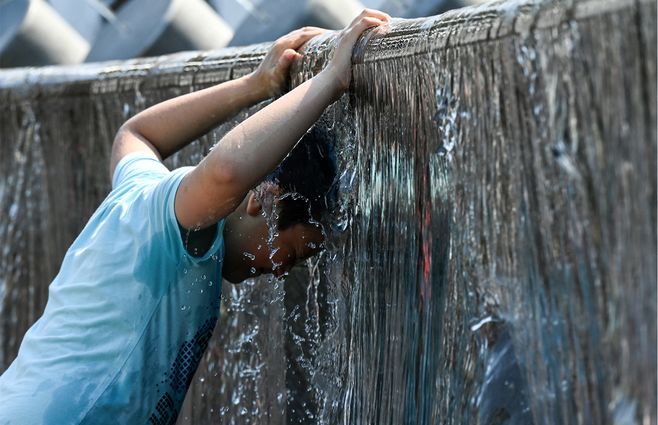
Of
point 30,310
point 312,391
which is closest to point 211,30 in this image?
point 30,310

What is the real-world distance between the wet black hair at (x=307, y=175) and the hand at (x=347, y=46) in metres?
0.17

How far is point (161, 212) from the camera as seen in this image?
104 inches

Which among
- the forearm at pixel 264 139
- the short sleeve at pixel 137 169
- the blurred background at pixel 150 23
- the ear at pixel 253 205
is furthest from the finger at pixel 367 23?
the blurred background at pixel 150 23

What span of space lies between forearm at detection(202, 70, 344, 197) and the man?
3cm

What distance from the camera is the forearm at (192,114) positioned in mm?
2955

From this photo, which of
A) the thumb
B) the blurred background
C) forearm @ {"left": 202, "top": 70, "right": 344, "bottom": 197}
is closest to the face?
forearm @ {"left": 202, "top": 70, "right": 344, "bottom": 197}

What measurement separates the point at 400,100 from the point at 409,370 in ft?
1.78

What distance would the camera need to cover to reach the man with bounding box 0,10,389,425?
8.62 ft

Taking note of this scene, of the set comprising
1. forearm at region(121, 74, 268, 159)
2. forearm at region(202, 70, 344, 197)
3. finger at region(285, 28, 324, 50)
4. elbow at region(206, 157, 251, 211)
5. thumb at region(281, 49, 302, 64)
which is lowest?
elbow at region(206, 157, 251, 211)

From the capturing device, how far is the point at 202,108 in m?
3.06

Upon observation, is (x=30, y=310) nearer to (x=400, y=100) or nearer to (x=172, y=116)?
(x=172, y=116)

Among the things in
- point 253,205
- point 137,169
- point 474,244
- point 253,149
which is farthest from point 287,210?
point 474,244

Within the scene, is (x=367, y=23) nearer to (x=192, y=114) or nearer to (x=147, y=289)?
(x=192, y=114)

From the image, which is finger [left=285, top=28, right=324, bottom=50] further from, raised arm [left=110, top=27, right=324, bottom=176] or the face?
the face
